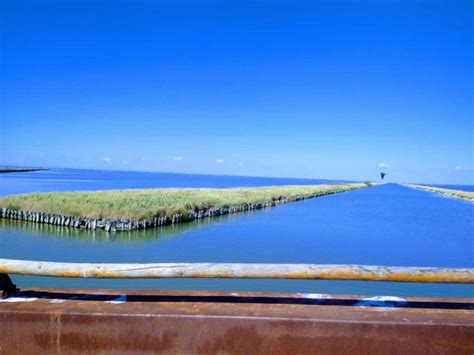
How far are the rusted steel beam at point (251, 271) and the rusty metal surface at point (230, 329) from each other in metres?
0.26

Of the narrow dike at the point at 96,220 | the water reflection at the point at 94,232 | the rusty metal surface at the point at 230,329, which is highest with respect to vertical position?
the rusty metal surface at the point at 230,329

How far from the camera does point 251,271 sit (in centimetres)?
250

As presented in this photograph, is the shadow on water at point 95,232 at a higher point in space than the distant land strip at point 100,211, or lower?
lower

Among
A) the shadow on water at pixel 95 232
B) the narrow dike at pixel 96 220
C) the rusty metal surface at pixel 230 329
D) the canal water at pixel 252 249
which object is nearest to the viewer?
the rusty metal surface at pixel 230 329

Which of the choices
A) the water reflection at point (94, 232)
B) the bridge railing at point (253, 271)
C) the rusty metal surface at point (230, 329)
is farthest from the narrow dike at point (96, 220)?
the rusty metal surface at point (230, 329)

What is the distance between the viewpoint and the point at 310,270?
245 centimetres

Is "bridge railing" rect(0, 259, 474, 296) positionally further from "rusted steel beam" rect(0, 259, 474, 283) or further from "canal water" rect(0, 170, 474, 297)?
"canal water" rect(0, 170, 474, 297)

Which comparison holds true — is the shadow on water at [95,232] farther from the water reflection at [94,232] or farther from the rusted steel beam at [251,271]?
the rusted steel beam at [251,271]

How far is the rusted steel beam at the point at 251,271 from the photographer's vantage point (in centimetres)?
242

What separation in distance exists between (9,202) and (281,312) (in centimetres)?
2653

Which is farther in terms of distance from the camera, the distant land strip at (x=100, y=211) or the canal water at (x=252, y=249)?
the distant land strip at (x=100, y=211)

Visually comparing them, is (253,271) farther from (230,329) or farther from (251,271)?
(230,329)

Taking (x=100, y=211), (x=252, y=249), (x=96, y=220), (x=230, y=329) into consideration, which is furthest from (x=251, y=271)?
(x=100, y=211)

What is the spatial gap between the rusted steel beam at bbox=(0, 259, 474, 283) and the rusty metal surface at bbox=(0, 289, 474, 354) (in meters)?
0.26
